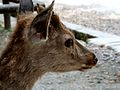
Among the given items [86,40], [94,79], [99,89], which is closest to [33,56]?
[99,89]

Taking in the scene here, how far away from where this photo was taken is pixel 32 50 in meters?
3.82

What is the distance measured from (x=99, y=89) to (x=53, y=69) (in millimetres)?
2446

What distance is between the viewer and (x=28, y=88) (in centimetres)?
390

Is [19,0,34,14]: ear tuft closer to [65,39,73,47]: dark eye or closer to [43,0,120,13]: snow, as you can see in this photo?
[65,39,73,47]: dark eye

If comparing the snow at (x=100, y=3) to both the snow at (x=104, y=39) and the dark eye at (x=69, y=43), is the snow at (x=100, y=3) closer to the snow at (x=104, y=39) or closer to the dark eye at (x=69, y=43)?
the snow at (x=104, y=39)

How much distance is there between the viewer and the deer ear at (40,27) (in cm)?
349

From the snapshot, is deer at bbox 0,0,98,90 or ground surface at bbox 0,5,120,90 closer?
deer at bbox 0,0,98,90

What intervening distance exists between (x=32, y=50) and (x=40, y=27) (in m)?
0.26

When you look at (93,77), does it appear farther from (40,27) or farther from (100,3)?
(100,3)

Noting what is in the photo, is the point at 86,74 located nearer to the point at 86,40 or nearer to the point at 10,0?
the point at 86,40

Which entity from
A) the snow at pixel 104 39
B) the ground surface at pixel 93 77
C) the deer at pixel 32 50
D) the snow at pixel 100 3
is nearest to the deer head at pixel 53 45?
the deer at pixel 32 50

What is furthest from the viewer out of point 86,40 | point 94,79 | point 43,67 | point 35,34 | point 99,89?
point 86,40

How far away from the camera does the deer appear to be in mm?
3734

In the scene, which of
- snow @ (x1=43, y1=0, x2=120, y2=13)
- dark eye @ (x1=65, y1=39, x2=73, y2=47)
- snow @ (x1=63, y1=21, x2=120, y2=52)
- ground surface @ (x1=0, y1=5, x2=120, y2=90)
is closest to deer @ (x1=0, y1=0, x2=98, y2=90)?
dark eye @ (x1=65, y1=39, x2=73, y2=47)
